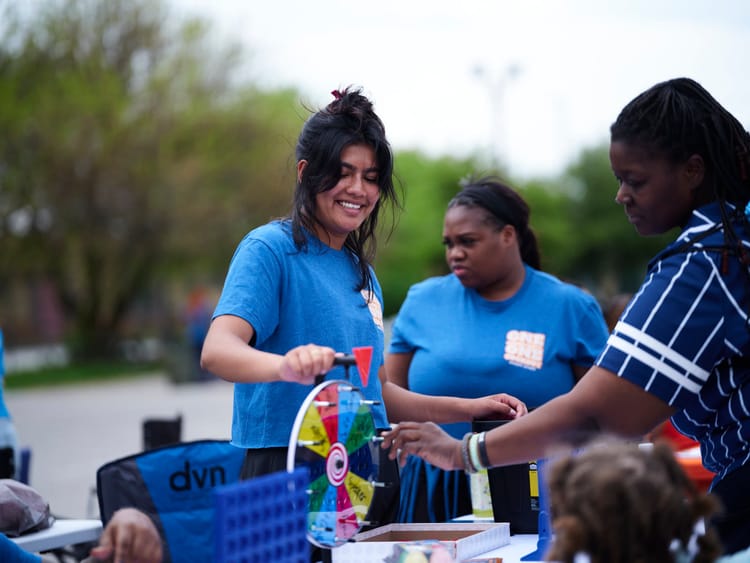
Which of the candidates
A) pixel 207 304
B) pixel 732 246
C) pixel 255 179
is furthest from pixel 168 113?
pixel 732 246

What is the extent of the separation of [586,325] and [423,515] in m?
0.97

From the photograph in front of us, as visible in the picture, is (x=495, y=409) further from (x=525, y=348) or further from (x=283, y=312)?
(x=525, y=348)

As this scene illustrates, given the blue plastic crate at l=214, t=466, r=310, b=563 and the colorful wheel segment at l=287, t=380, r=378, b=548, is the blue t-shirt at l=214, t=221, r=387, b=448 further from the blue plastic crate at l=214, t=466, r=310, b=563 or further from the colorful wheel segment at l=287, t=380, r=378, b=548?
the blue plastic crate at l=214, t=466, r=310, b=563

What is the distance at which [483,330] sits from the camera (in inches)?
147

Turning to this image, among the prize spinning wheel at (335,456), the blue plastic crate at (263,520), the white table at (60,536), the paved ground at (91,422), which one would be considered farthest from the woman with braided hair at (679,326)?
the paved ground at (91,422)

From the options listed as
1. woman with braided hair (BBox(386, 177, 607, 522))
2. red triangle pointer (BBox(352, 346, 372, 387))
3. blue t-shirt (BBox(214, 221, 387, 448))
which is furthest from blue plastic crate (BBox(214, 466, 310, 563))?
woman with braided hair (BBox(386, 177, 607, 522))

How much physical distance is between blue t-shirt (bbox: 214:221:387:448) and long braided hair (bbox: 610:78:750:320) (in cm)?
80

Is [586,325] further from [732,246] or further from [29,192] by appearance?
[29,192]

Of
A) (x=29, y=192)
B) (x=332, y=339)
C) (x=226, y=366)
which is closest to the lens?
(x=226, y=366)

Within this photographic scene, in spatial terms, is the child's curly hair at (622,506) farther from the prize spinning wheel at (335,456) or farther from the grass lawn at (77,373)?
the grass lawn at (77,373)

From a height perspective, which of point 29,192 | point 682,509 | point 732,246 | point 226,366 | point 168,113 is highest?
point 168,113

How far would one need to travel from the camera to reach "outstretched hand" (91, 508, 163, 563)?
1846 millimetres

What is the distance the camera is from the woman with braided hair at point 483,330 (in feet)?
11.8

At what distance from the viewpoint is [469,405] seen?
269 centimetres
